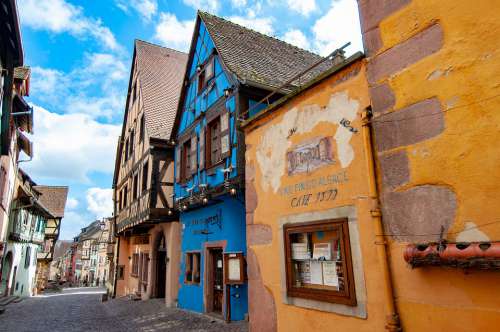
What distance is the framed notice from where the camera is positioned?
7.77 metres

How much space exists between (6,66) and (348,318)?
35.9 ft

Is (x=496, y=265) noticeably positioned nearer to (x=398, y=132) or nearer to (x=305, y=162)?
(x=398, y=132)

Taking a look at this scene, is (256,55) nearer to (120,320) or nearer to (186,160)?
(186,160)

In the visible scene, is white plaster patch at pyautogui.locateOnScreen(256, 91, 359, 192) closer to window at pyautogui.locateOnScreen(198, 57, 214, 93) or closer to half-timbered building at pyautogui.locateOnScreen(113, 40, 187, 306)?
window at pyautogui.locateOnScreen(198, 57, 214, 93)

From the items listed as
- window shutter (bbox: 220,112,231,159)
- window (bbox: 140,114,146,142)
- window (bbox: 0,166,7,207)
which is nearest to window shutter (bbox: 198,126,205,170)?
window shutter (bbox: 220,112,231,159)

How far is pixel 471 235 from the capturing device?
9.46ft

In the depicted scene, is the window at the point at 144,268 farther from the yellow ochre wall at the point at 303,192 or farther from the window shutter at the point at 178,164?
the yellow ochre wall at the point at 303,192

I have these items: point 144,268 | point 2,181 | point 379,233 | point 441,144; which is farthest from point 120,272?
point 441,144

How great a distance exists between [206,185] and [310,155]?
5126 mm

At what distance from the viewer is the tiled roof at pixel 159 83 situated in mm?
13922

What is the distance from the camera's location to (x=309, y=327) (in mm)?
4379

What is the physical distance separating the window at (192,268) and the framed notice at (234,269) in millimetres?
2638

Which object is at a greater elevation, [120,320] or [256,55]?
[256,55]

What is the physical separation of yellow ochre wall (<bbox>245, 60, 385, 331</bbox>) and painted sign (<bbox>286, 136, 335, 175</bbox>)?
0.08m
